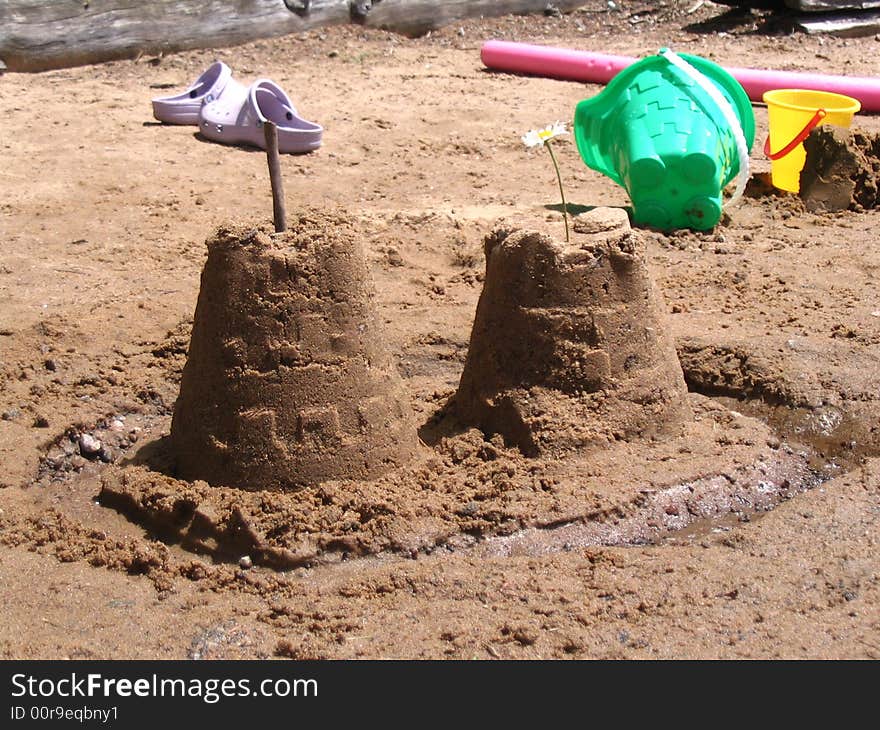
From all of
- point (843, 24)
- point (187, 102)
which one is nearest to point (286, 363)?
point (187, 102)

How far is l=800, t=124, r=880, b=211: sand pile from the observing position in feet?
19.2

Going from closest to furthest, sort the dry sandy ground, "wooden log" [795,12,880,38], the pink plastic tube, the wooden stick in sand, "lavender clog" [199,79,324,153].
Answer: the dry sandy ground < the wooden stick in sand < "lavender clog" [199,79,324,153] < the pink plastic tube < "wooden log" [795,12,880,38]

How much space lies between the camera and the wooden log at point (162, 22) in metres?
7.96

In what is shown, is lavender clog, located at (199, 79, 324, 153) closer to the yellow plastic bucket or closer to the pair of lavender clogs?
the pair of lavender clogs

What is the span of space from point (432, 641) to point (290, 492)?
0.67 metres

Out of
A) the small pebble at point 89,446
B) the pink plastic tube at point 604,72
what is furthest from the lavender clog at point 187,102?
the small pebble at point 89,446

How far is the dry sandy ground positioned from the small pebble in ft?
0.11

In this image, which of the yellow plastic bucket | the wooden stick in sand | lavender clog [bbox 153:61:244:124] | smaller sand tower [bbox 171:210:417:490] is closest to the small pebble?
smaller sand tower [bbox 171:210:417:490]

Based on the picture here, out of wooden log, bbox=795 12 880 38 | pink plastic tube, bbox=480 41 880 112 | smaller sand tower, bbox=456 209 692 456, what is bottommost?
wooden log, bbox=795 12 880 38

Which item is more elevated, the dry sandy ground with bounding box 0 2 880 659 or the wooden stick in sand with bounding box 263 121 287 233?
the wooden stick in sand with bounding box 263 121 287 233

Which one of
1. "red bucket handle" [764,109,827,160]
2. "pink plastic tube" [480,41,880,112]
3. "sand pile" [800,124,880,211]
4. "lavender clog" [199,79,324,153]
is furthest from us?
"pink plastic tube" [480,41,880,112]

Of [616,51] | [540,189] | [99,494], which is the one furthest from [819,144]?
[99,494]

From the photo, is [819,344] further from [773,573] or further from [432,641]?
[432,641]

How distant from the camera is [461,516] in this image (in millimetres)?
3258
